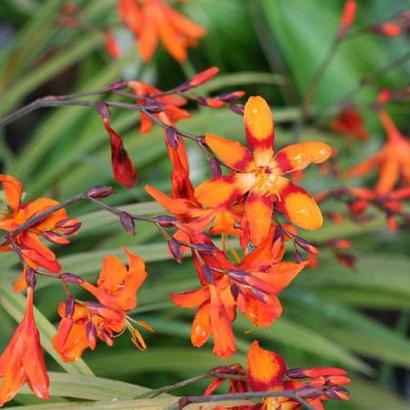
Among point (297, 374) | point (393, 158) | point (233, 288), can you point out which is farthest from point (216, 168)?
point (393, 158)

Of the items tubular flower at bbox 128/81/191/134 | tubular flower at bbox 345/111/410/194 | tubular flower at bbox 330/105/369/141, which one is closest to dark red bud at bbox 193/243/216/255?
tubular flower at bbox 128/81/191/134

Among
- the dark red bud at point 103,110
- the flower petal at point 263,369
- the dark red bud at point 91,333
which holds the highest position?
the dark red bud at point 103,110

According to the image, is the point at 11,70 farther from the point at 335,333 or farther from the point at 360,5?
the point at 360,5

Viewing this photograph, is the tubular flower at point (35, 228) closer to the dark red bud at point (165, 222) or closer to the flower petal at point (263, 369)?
the dark red bud at point (165, 222)

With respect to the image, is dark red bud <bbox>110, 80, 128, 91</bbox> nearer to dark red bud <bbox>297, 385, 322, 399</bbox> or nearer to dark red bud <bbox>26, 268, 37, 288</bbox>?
dark red bud <bbox>26, 268, 37, 288</bbox>

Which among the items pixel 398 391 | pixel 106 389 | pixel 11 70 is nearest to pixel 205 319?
pixel 106 389

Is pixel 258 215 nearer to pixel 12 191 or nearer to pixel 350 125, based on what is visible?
pixel 12 191

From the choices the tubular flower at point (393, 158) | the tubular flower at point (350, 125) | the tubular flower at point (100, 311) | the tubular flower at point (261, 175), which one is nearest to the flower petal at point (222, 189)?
the tubular flower at point (261, 175)
